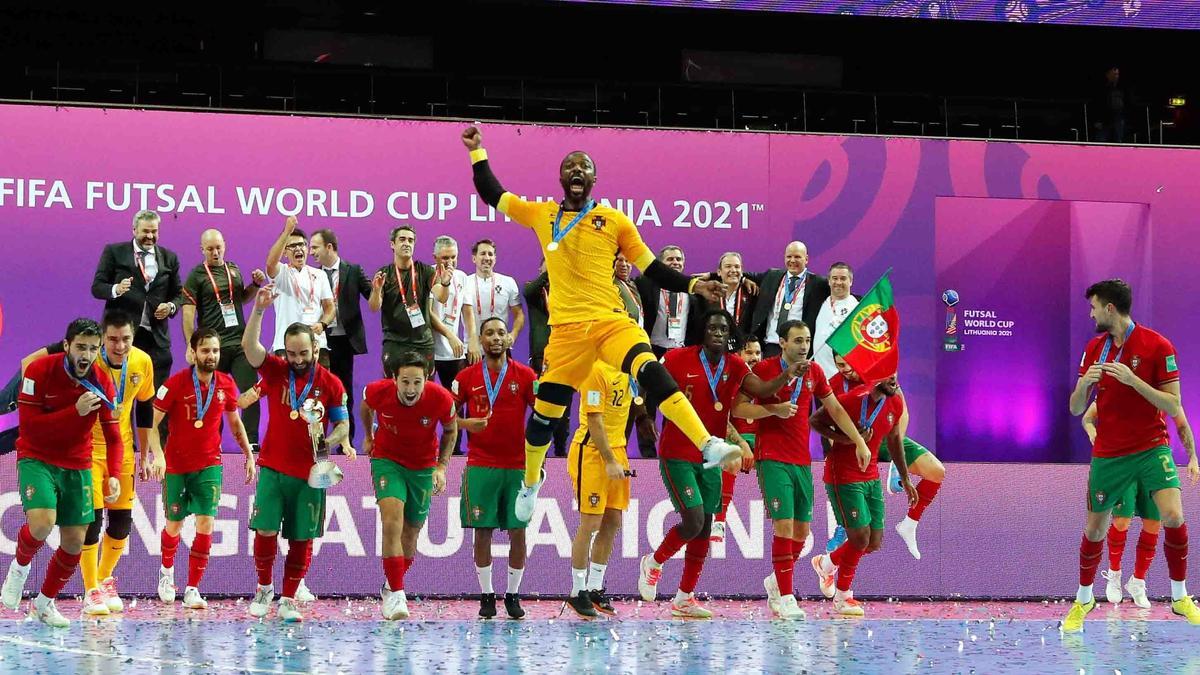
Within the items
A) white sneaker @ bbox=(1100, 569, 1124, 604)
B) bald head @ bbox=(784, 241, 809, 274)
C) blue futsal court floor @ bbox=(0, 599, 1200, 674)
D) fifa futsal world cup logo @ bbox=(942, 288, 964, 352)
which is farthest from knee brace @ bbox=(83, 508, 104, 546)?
fifa futsal world cup logo @ bbox=(942, 288, 964, 352)

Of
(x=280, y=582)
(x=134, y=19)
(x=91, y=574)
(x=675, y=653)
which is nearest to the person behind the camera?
(x=675, y=653)

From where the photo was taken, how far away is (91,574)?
10.0 meters

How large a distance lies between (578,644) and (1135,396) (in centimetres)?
398

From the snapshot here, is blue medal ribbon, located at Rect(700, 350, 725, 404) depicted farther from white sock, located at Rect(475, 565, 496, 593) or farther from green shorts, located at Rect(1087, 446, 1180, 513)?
green shorts, located at Rect(1087, 446, 1180, 513)

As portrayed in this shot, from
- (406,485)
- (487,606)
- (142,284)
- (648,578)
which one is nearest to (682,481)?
(648,578)

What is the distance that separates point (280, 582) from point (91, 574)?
1.65m

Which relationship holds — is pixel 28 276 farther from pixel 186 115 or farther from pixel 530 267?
pixel 530 267

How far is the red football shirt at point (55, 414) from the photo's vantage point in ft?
29.1

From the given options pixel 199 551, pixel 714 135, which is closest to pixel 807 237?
pixel 714 135

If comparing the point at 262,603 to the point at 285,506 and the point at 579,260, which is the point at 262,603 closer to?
the point at 285,506

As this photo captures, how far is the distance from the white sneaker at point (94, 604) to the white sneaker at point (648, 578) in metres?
3.88

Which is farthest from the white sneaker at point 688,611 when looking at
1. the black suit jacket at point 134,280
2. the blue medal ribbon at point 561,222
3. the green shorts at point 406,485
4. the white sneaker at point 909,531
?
the black suit jacket at point 134,280

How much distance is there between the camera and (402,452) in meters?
9.73

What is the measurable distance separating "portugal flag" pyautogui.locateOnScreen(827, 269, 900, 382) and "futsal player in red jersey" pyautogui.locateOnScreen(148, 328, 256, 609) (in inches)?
177
